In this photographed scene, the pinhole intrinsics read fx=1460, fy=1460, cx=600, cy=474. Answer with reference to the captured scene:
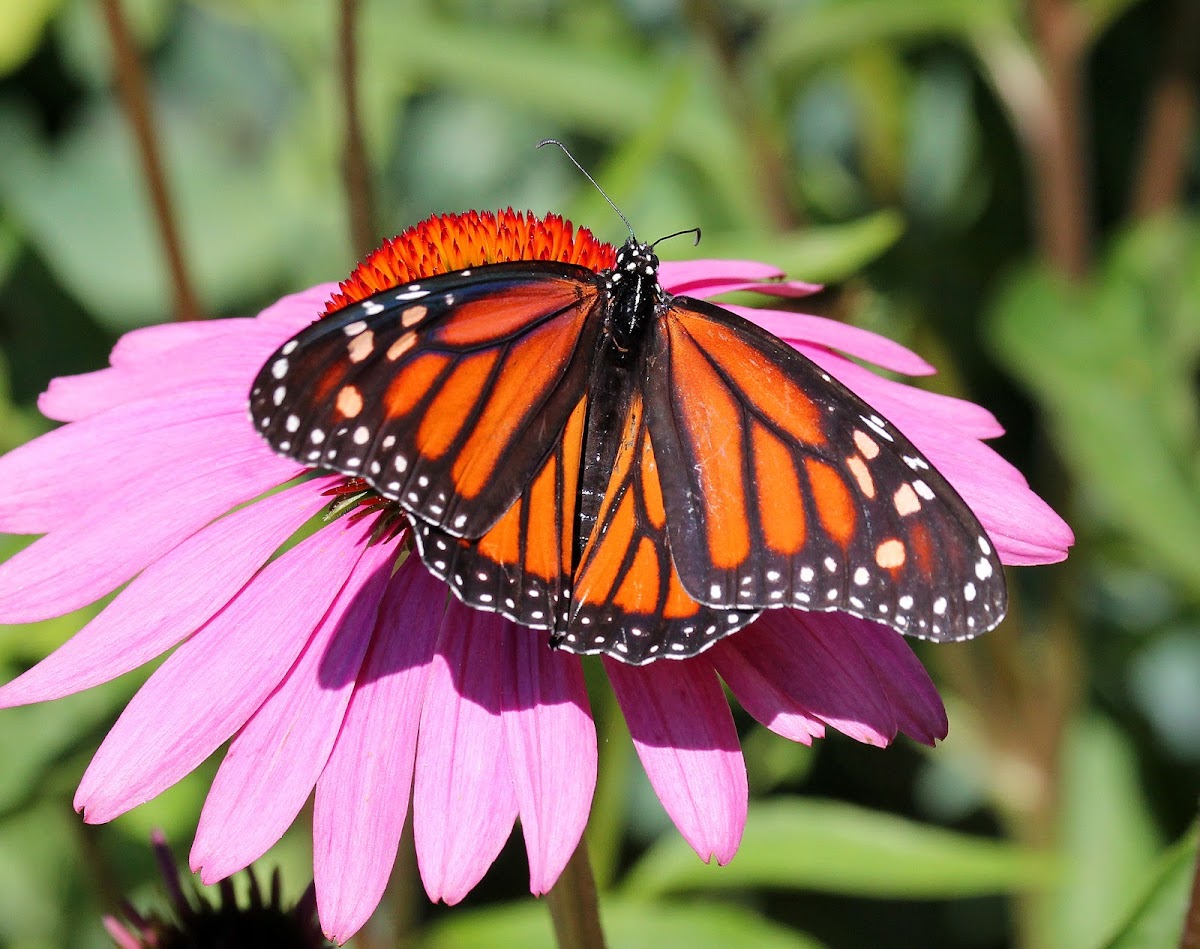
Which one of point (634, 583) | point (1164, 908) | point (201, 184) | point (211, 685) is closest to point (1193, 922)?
point (1164, 908)

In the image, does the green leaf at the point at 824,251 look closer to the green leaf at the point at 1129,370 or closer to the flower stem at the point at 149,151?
the green leaf at the point at 1129,370

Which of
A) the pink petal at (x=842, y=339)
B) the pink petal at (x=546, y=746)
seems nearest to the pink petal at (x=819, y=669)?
the pink petal at (x=546, y=746)

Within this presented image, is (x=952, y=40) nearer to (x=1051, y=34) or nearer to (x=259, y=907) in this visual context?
(x=1051, y=34)

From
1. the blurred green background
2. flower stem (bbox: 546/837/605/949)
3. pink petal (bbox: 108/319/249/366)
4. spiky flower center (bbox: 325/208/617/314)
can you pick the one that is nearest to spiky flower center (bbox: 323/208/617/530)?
spiky flower center (bbox: 325/208/617/314)

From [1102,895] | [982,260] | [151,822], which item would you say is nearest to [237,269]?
[982,260]

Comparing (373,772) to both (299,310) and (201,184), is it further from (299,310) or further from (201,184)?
(201,184)
